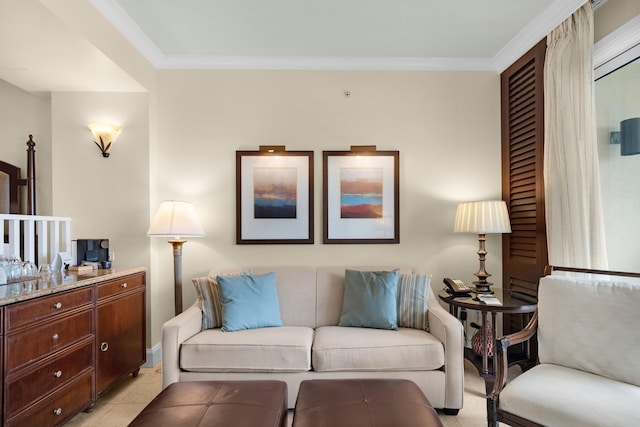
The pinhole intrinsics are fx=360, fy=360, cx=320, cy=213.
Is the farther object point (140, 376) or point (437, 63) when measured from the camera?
point (437, 63)

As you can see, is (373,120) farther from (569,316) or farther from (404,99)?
(569,316)

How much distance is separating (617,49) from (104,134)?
3.76 metres

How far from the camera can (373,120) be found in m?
3.28

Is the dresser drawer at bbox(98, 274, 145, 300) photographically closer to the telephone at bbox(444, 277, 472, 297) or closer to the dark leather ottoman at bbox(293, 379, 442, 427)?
the dark leather ottoman at bbox(293, 379, 442, 427)

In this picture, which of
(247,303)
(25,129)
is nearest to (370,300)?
(247,303)

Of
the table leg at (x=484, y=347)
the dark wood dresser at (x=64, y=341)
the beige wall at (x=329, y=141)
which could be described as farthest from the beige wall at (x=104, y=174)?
the table leg at (x=484, y=347)

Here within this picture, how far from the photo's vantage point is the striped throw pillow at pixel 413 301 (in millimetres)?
2627

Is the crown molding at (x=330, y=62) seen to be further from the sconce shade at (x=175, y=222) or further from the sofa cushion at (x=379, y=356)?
the sofa cushion at (x=379, y=356)

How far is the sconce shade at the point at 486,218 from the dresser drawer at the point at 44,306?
8.91 feet

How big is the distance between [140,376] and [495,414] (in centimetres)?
257

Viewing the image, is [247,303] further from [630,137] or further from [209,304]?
[630,137]

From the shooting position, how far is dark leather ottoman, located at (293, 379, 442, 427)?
1.47 metres

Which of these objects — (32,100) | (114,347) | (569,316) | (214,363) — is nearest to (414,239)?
(569,316)

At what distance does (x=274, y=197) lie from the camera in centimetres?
323
